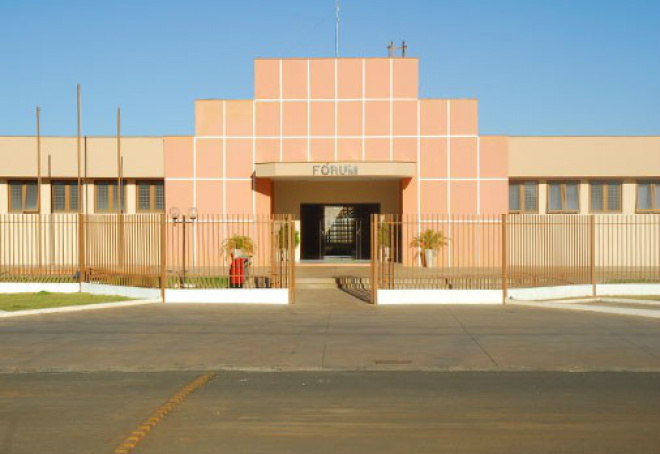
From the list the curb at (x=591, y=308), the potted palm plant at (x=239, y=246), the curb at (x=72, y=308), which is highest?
the potted palm plant at (x=239, y=246)

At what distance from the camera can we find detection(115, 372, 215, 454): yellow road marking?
6991mm

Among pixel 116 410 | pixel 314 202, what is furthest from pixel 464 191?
pixel 116 410

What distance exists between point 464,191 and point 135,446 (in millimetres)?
23332

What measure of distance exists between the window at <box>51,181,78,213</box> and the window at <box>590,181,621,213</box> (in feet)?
70.5

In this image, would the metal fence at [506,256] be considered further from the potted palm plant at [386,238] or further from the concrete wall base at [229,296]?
the concrete wall base at [229,296]

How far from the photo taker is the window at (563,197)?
102 feet

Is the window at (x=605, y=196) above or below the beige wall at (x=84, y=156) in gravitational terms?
below

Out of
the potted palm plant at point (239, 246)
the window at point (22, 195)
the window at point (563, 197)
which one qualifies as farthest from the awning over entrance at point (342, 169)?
the window at point (22, 195)

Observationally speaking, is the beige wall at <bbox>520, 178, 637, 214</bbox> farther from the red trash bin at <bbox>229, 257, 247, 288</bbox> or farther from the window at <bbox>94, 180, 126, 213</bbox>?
Result: the window at <bbox>94, 180, 126, 213</bbox>

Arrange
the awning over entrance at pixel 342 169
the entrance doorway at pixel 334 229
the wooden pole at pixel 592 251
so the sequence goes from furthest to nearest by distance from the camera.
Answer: the entrance doorway at pixel 334 229 → the awning over entrance at pixel 342 169 → the wooden pole at pixel 592 251

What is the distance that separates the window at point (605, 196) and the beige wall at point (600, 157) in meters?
0.79

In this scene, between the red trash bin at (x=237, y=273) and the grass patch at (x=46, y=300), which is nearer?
the grass patch at (x=46, y=300)

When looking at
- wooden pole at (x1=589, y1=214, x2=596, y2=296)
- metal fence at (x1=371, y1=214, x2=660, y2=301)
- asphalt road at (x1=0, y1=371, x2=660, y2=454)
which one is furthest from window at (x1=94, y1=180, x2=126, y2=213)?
asphalt road at (x1=0, y1=371, x2=660, y2=454)

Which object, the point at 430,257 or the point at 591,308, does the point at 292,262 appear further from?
the point at 430,257
